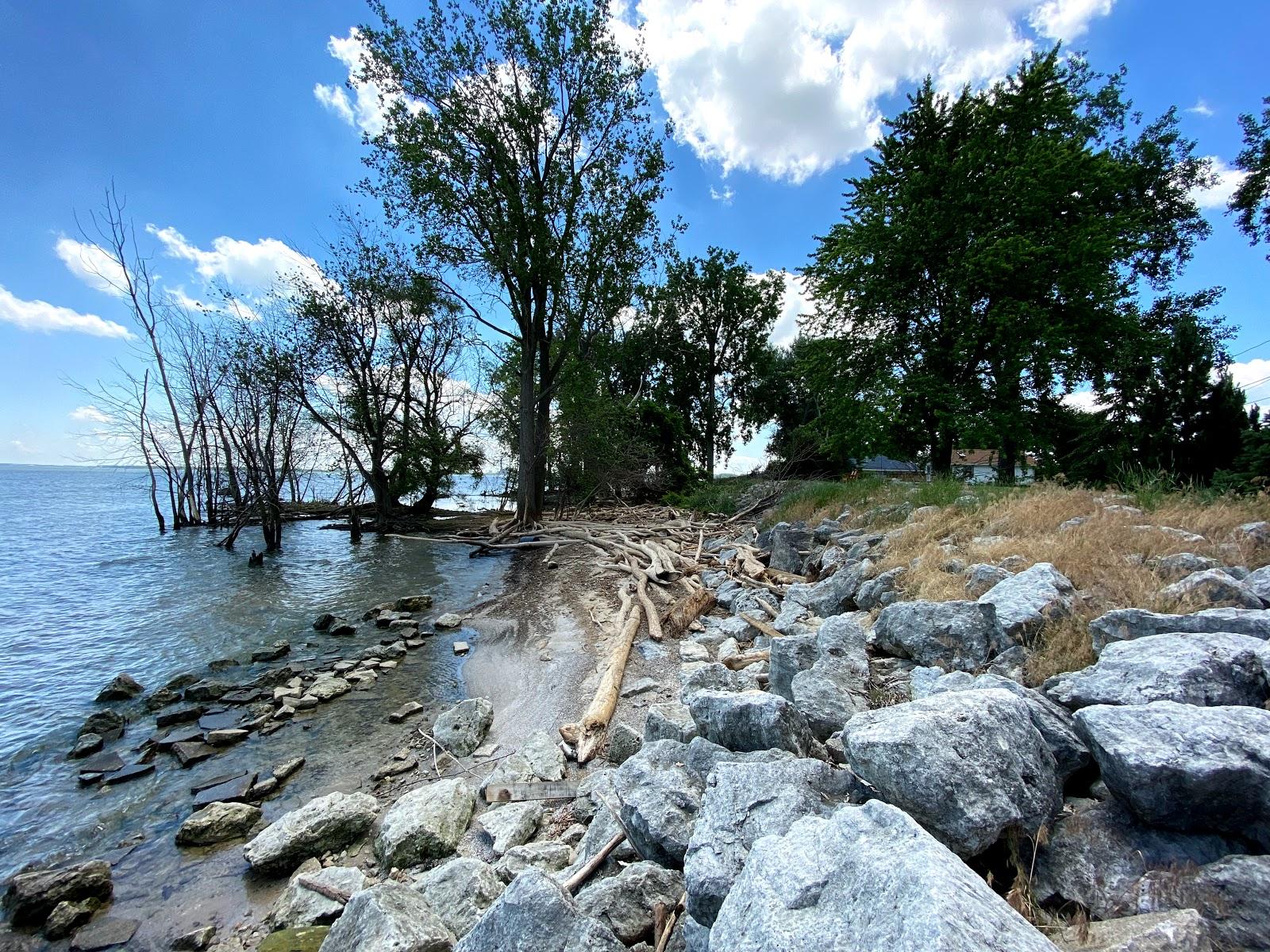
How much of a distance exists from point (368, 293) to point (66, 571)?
40.9ft

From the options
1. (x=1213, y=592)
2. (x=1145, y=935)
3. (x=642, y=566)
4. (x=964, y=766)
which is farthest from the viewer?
(x=642, y=566)

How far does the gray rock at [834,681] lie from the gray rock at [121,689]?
8.26m

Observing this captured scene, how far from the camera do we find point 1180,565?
4.29m

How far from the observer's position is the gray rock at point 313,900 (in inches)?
124

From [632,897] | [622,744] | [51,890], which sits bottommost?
[51,890]

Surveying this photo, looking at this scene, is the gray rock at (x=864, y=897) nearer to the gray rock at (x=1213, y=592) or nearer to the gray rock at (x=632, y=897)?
the gray rock at (x=632, y=897)

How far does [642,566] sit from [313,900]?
30.2ft

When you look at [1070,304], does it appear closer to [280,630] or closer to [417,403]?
[280,630]

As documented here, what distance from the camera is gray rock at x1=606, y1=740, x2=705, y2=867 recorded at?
246cm

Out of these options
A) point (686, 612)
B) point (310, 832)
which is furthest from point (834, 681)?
point (686, 612)

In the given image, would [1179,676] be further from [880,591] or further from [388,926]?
[388,926]

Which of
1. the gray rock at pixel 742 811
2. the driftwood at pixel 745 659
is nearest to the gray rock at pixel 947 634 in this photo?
the driftwood at pixel 745 659

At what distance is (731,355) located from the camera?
3766cm

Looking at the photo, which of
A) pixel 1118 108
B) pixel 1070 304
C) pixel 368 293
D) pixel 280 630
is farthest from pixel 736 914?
pixel 1118 108
